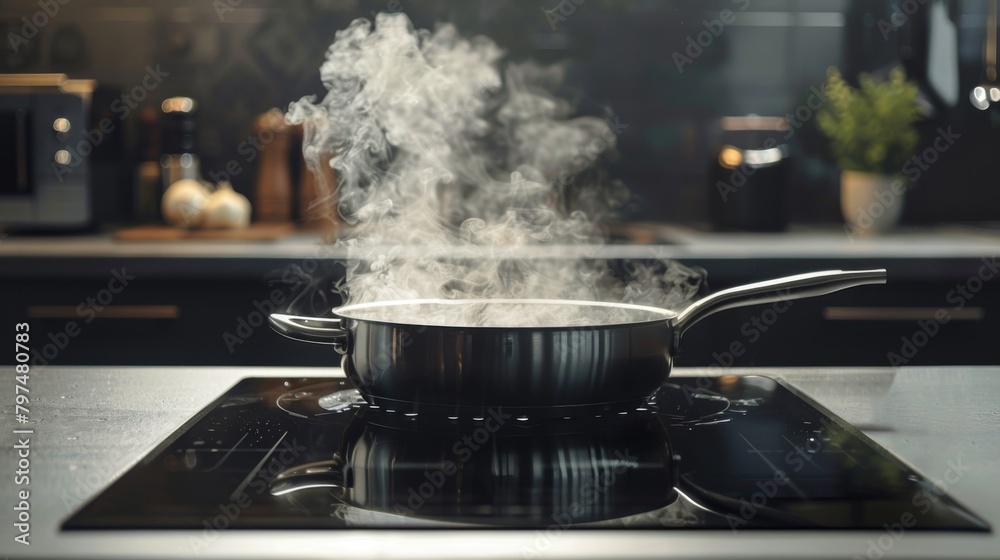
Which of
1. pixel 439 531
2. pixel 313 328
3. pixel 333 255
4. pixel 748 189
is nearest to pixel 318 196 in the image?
pixel 333 255

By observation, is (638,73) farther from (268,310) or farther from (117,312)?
(117,312)

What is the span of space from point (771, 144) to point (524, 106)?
2.24 feet

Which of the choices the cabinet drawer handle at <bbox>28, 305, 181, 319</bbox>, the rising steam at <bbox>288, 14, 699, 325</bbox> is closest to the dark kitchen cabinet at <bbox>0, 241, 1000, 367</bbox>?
the cabinet drawer handle at <bbox>28, 305, 181, 319</bbox>

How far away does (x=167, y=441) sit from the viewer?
0.70 meters

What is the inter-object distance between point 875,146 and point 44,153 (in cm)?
201

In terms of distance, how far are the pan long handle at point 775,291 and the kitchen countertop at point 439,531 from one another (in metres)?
0.11

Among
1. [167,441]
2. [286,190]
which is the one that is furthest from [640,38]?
[167,441]

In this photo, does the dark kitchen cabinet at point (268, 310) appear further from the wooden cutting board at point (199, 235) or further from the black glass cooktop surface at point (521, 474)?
the black glass cooktop surface at point (521, 474)

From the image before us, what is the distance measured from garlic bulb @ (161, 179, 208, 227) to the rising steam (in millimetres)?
292

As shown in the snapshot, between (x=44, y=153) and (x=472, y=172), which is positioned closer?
(x=44, y=153)

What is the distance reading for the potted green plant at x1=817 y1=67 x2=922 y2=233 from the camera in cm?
252

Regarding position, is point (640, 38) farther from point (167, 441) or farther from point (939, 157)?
point (167, 441)

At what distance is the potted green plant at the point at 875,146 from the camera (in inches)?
99.0

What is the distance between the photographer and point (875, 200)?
253cm
